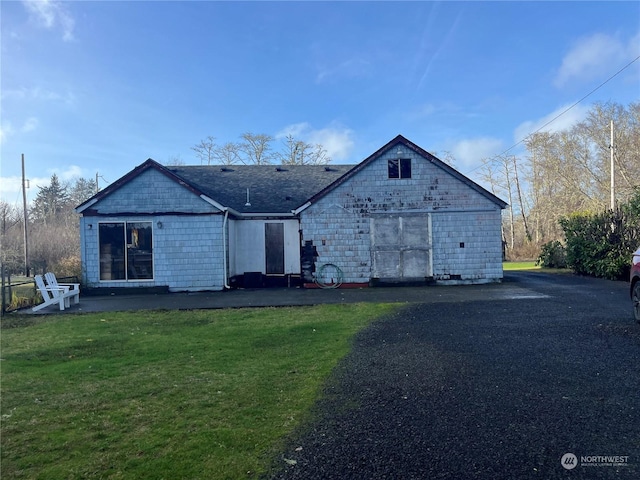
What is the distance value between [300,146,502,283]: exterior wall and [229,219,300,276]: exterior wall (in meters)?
1.40

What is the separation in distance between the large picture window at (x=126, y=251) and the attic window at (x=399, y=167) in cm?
870

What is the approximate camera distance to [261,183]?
1914cm

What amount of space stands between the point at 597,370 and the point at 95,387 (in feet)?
19.2

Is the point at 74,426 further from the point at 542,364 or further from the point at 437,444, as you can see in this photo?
the point at 542,364

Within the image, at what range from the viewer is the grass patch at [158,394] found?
3.11 metres

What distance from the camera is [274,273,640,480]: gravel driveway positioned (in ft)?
9.75

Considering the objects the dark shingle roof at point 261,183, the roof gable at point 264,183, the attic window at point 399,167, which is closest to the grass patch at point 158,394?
the roof gable at point 264,183

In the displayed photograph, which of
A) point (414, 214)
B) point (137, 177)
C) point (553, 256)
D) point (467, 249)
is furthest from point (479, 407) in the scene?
point (553, 256)

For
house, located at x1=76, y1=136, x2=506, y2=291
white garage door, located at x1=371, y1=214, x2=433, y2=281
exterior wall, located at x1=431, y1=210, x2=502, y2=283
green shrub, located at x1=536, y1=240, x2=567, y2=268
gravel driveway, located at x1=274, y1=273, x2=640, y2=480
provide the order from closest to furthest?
gravel driveway, located at x1=274, y1=273, x2=640, y2=480, house, located at x1=76, y1=136, x2=506, y2=291, exterior wall, located at x1=431, y1=210, x2=502, y2=283, white garage door, located at x1=371, y1=214, x2=433, y2=281, green shrub, located at x1=536, y1=240, x2=567, y2=268

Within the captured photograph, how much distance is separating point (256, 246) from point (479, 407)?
1314 centimetres

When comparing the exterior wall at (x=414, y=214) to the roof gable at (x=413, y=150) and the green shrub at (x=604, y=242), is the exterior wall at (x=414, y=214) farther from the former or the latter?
the green shrub at (x=604, y=242)

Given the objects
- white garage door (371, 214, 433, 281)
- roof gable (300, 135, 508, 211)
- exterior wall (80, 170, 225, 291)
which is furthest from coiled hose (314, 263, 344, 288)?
exterior wall (80, 170, 225, 291)

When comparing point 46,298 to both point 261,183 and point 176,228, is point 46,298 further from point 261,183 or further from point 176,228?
point 261,183

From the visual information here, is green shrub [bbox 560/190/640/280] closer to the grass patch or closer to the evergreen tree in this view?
the grass patch
